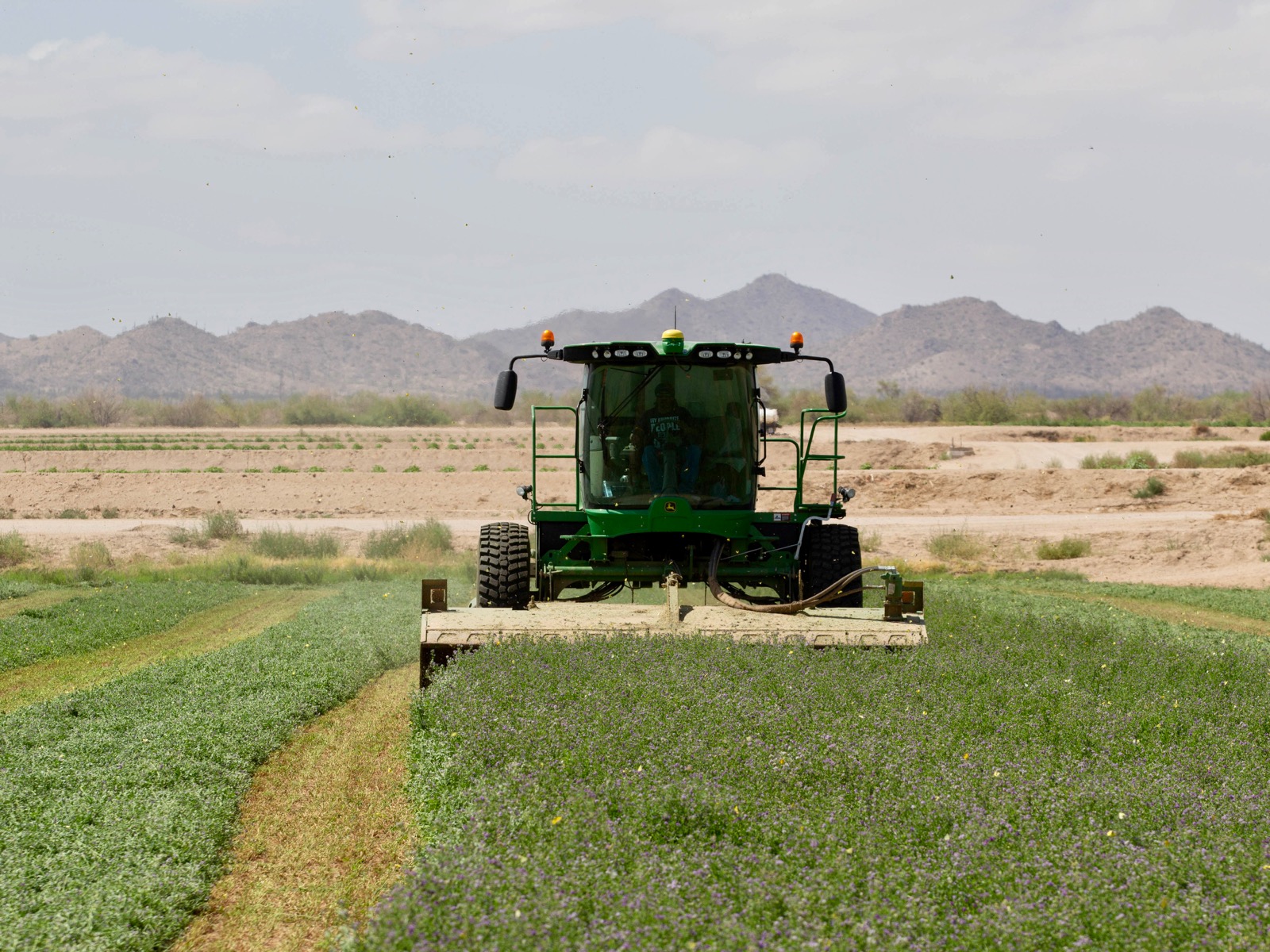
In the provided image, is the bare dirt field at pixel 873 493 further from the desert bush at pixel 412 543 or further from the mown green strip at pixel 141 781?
the mown green strip at pixel 141 781

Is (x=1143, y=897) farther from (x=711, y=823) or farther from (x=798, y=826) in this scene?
(x=711, y=823)

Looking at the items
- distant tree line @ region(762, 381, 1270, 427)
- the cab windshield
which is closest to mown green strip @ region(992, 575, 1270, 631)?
the cab windshield

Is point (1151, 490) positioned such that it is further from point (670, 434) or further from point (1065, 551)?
point (670, 434)

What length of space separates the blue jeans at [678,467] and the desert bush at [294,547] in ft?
54.0

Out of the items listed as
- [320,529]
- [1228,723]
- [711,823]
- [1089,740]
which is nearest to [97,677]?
[711,823]

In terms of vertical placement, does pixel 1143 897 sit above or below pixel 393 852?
above

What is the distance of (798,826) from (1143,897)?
1494mm

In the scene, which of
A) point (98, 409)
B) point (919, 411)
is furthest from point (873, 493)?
point (98, 409)

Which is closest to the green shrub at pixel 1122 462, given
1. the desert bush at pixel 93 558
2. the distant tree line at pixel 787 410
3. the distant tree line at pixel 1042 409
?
the distant tree line at pixel 787 410

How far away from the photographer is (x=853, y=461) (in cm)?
4903

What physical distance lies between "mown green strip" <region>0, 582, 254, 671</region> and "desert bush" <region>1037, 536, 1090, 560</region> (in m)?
17.0

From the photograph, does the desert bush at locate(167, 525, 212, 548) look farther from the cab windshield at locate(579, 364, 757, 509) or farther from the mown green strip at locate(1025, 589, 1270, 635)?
the cab windshield at locate(579, 364, 757, 509)

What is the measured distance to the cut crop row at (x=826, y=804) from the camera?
15.1 ft

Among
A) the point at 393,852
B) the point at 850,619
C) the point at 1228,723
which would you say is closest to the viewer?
the point at 393,852
